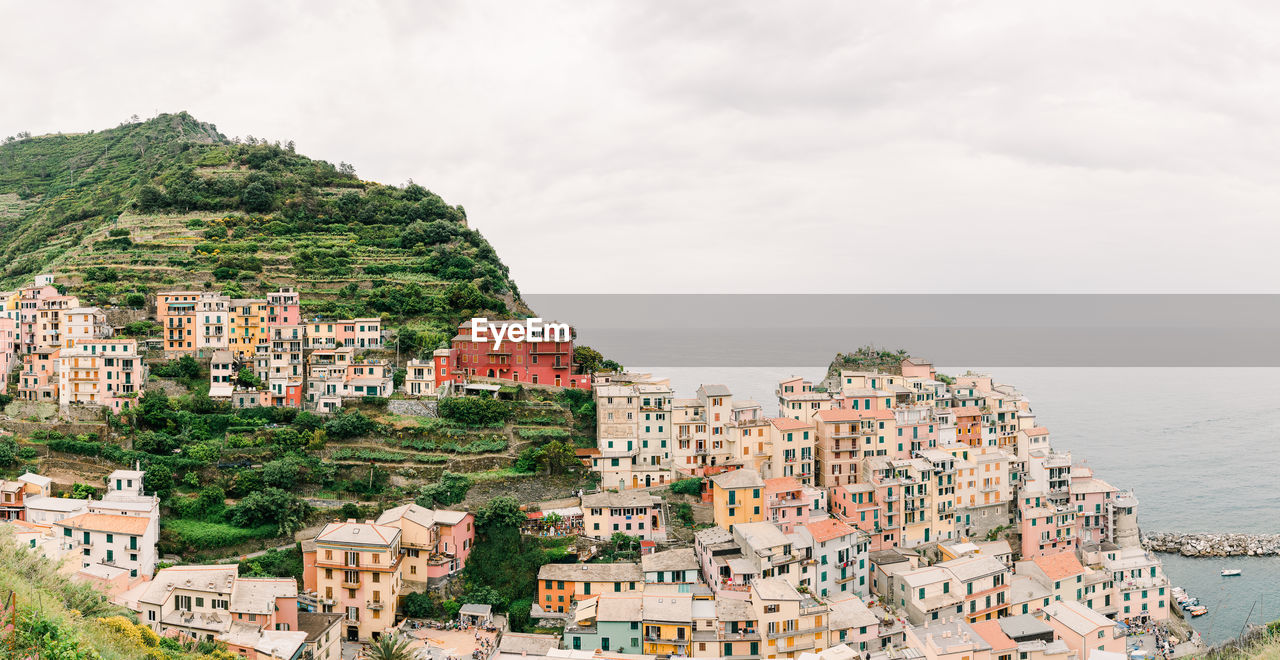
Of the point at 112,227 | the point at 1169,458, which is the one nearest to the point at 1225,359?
the point at 1169,458

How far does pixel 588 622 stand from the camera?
23.9m

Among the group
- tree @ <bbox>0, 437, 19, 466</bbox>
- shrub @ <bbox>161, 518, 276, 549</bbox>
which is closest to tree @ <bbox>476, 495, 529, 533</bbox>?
shrub @ <bbox>161, 518, 276, 549</bbox>

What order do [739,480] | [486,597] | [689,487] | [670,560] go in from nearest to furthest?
[486,597]
[670,560]
[739,480]
[689,487]

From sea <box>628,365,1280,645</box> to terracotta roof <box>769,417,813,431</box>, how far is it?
1197cm

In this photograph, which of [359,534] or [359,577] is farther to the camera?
[359,534]

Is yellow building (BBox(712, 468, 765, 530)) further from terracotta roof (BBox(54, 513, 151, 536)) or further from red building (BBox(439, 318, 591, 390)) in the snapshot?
terracotta roof (BBox(54, 513, 151, 536))

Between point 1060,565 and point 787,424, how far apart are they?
10428 millimetres

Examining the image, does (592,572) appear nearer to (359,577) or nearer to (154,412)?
(359,577)

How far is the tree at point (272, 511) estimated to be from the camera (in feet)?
87.6

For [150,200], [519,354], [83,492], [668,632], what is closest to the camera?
[668,632]

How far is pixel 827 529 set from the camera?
2795 centimetres

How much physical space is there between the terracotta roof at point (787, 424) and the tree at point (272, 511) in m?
16.2

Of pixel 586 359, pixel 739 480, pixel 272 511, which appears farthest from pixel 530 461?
pixel 586 359

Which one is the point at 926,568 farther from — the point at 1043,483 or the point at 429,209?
the point at 429,209
